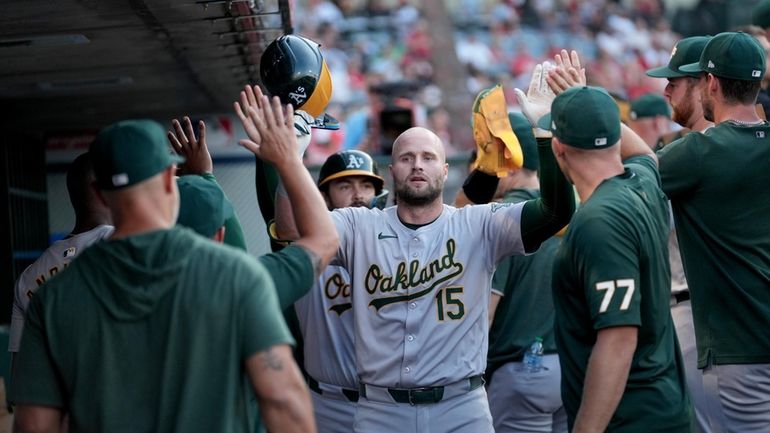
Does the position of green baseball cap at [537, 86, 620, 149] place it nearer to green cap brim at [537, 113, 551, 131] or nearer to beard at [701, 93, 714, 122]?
green cap brim at [537, 113, 551, 131]

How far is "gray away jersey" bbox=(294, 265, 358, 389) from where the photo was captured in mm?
5418

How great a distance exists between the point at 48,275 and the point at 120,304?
2.23m

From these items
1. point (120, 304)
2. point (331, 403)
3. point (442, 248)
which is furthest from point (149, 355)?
point (331, 403)

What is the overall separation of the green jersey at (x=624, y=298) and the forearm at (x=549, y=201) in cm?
61

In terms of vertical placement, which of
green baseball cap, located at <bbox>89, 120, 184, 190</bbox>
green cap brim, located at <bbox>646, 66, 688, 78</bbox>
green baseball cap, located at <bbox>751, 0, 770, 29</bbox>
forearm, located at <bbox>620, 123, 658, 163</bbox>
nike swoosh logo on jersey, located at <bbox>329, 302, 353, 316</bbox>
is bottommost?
nike swoosh logo on jersey, located at <bbox>329, 302, 353, 316</bbox>

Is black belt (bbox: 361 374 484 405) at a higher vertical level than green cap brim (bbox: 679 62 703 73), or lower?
lower

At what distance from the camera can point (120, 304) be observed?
3.26 m

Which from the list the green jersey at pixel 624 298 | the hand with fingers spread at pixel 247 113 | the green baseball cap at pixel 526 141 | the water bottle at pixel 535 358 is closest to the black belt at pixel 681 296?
the water bottle at pixel 535 358

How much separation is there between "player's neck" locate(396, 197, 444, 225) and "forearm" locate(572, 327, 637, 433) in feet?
4.80

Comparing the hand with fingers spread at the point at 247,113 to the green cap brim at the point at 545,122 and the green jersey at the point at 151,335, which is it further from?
the green cap brim at the point at 545,122

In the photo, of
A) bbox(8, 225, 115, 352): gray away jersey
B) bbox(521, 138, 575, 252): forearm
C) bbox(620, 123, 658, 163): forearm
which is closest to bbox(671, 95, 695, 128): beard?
bbox(620, 123, 658, 163): forearm

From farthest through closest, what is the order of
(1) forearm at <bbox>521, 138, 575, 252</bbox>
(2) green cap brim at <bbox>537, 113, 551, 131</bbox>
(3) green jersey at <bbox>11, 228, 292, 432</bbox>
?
1. (1) forearm at <bbox>521, 138, 575, 252</bbox>
2. (2) green cap brim at <bbox>537, 113, 551, 131</bbox>
3. (3) green jersey at <bbox>11, 228, 292, 432</bbox>

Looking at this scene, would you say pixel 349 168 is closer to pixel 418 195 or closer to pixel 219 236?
pixel 418 195

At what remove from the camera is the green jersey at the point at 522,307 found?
20.1 feet
